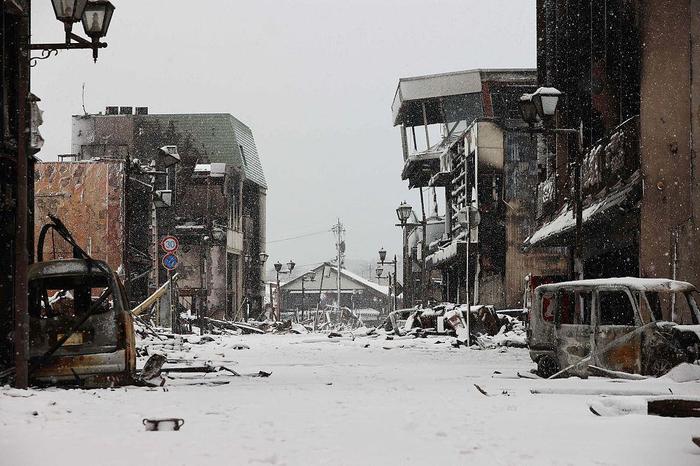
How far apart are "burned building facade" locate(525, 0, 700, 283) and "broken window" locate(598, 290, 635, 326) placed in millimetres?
3703

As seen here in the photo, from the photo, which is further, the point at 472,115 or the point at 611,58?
the point at 472,115

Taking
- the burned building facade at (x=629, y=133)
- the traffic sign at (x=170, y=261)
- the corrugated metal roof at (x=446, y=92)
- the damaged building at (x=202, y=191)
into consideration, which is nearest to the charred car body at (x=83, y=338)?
the burned building facade at (x=629, y=133)

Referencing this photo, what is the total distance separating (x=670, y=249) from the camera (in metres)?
18.1

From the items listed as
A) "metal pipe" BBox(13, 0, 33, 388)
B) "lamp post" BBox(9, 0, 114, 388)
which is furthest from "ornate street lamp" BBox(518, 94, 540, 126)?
"metal pipe" BBox(13, 0, 33, 388)

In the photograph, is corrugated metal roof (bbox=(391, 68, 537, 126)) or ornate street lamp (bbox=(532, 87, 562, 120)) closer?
ornate street lamp (bbox=(532, 87, 562, 120))

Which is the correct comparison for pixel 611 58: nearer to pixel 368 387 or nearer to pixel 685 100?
pixel 685 100

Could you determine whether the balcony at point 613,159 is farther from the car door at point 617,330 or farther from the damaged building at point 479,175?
the damaged building at point 479,175

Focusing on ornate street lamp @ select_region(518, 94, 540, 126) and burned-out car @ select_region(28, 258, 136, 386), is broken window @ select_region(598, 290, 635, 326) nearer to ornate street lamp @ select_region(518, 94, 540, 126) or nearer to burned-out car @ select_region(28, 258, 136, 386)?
ornate street lamp @ select_region(518, 94, 540, 126)

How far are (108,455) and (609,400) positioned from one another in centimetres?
533

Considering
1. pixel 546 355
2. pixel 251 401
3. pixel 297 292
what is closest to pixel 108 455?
pixel 251 401

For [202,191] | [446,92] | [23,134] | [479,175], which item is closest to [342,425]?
[23,134]

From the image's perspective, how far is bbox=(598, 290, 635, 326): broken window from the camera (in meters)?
13.7

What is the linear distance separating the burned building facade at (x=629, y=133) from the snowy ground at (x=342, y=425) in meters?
5.50

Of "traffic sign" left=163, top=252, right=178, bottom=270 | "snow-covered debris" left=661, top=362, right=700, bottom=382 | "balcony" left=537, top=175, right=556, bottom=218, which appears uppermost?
"balcony" left=537, top=175, right=556, bottom=218
